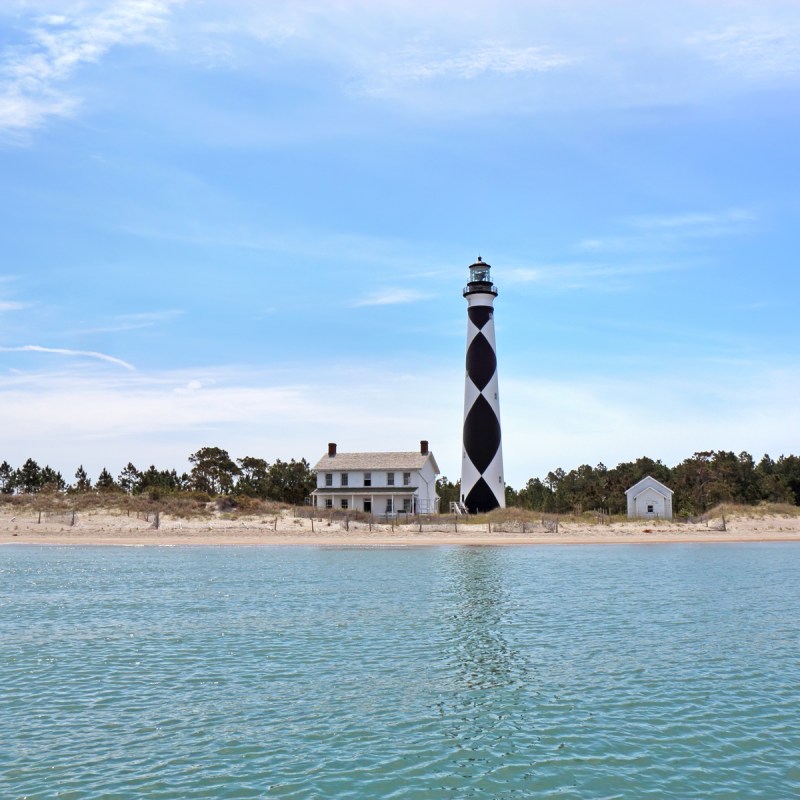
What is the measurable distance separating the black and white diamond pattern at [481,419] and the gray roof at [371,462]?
21.8 ft

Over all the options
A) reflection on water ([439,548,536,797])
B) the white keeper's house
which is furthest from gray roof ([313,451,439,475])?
reflection on water ([439,548,536,797])

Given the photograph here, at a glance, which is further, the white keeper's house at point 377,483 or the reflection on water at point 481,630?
the white keeper's house at point 377,483

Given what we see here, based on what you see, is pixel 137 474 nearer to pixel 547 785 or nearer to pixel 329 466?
pixel 329 466

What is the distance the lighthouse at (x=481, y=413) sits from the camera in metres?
54.9

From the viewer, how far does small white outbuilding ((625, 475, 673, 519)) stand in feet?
184

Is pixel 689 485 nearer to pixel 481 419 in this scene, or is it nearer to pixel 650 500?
pixel 650 500

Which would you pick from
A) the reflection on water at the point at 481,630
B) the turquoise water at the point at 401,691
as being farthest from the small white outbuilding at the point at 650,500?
the turquoise water at the point at 401,691

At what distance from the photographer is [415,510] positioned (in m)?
60.0

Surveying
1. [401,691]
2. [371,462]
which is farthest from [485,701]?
[371,462]

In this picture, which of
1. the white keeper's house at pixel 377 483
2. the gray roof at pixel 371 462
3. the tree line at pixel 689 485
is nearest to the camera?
the white keeper's house at pixel 377 483

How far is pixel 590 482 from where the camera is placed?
266 feet

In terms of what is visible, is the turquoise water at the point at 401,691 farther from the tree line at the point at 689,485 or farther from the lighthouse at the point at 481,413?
the tree line at the point at 689,485

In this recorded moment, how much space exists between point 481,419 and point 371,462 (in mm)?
11425

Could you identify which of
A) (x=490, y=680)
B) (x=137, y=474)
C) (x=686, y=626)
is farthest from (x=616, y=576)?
(x=137, y=474)
